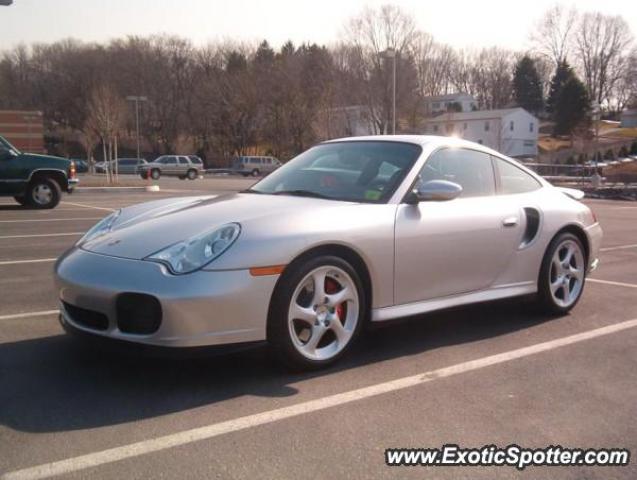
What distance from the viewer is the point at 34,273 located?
6.84 meters

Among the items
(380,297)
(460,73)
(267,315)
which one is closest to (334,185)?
(380,297)

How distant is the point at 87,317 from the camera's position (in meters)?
3.60

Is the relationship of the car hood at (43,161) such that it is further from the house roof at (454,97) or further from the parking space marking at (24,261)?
the house roof at (454,97)

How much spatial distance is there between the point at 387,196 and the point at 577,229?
6.82ft

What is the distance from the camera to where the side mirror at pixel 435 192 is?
13.7ft

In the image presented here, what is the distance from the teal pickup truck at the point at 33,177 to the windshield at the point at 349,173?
1094 centimetres

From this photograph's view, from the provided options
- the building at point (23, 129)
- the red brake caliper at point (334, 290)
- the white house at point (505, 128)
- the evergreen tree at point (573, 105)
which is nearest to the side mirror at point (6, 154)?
the red brake caliper at point (334, 290)

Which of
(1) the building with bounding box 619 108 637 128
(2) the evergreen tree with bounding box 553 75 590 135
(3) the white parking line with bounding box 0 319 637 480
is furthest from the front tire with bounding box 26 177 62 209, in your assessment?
(1) the building with bounding box 619 108 637 128

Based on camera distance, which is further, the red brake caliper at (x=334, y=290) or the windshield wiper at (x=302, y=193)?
the windshield wiper at (x=302, y=193)

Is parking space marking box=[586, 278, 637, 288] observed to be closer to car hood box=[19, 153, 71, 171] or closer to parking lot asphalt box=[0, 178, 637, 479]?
parking lot asphalt box=[0, 178, 637, 479]

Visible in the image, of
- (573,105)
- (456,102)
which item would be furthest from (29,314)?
(456,102)

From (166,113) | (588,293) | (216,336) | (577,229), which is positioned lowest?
(588,293)

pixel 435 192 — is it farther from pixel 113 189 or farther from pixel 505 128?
pixel 505 128

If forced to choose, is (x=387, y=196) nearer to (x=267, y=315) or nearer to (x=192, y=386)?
(x=267, y=315)
